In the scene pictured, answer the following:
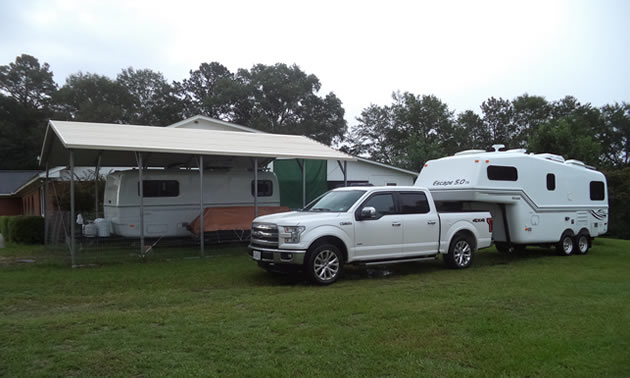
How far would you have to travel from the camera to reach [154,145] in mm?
11742

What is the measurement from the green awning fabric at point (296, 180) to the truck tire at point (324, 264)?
37.3 feet

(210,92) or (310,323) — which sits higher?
(210,92)

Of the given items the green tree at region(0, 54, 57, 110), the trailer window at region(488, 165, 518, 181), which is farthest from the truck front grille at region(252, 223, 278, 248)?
the green tree at region(0, 54, 57, 110)

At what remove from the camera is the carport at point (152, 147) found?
36.4 ft

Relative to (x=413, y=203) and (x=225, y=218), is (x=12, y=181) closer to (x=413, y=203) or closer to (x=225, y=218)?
(x=225, y=218)

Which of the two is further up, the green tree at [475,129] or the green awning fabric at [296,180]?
the green tree at [475,129]

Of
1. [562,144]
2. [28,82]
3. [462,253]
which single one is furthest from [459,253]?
[28,82]

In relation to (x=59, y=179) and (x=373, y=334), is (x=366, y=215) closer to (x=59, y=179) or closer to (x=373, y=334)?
(x=373, y=334)

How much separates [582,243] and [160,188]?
1229 cm

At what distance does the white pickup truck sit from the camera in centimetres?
859

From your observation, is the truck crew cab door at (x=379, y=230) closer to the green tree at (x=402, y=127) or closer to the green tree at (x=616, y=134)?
the green tree at (x=402, y=127)

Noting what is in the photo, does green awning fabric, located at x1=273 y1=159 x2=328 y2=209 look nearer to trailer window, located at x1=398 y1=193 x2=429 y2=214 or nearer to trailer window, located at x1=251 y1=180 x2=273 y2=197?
trailer window, located at x1=251 y1=180 x2=273 y2=197

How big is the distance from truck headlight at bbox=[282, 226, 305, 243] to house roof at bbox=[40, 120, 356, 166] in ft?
14.1

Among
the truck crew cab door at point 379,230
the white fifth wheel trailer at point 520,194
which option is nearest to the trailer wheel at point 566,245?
the white fifth wheel trailer at point 520,194
